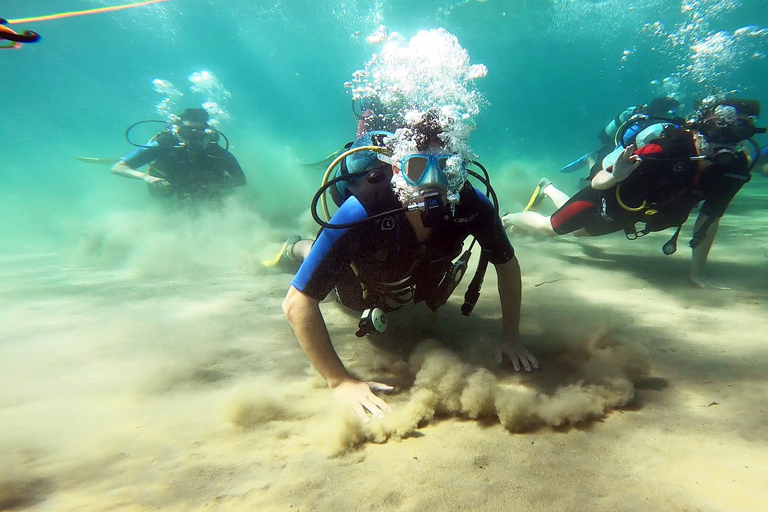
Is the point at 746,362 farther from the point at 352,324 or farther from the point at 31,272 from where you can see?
the point at 31,272

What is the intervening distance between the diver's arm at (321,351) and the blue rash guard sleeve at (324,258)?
0.08 meters

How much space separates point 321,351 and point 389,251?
906mm

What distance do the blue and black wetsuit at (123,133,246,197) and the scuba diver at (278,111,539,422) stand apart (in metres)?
7.85

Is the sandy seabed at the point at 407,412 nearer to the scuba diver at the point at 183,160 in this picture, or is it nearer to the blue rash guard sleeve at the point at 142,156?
the scuba diver at the point at 183,160

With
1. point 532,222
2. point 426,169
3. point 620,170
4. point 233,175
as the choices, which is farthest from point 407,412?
point 233,175

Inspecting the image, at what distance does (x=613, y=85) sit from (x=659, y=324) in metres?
87.2

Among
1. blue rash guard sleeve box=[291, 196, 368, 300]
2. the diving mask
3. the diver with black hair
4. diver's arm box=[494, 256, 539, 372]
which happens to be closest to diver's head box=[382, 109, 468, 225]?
the diving mask

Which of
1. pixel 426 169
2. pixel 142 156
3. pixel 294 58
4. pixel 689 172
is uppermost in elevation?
pixel 294 58

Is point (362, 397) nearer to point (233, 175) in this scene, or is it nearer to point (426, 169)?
point (426, 169)

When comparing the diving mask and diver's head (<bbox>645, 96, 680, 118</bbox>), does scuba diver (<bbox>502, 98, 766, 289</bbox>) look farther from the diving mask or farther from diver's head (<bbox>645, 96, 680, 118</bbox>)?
diver's head (<bbox>645, 96, 680, 118</bbox>)

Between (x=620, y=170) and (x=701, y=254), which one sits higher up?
(x=620, y=170)

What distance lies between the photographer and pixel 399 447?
2.01 metres

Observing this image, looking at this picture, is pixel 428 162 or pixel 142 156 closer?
pixel 428 162

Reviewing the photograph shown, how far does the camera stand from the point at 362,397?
7.75 feet
